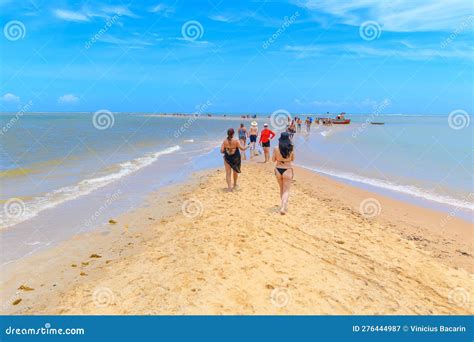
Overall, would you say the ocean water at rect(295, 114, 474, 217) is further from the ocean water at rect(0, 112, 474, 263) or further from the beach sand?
the beach sand

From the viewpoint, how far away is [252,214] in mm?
8016

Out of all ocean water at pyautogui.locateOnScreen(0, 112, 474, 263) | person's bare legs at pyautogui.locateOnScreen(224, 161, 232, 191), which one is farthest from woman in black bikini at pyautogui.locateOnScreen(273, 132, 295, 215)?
ocean water at pyautogui.locateOnScreen(0, 112, 474, 263)

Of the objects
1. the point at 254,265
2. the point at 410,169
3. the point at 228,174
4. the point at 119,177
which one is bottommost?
the point at 254,265

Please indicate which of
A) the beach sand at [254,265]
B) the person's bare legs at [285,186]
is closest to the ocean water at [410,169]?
the beach sand at [254,265]

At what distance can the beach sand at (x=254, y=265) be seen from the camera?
183 inches

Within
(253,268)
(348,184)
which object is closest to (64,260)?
(253,268)

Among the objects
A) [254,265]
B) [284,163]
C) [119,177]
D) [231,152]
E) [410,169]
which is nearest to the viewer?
[254,265]

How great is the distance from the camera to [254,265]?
17.7ft

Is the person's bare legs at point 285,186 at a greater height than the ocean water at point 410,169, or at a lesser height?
lesser

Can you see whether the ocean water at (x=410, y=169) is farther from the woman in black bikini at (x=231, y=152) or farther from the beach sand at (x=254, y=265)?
the woman in black bikini at (x=231, y=152)

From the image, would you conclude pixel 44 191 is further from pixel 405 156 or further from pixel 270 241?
pixel 405 156

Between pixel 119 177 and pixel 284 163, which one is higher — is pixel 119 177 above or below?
below

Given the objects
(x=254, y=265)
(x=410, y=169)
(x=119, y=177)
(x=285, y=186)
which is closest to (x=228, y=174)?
(x=285, y=186)

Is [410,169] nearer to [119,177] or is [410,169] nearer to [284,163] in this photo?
[284,163]
